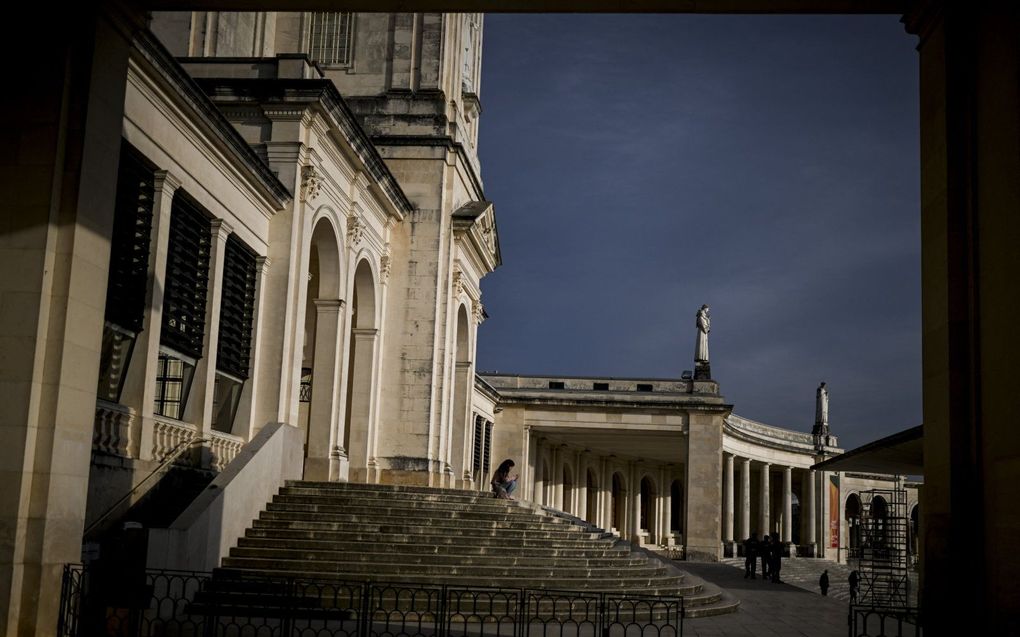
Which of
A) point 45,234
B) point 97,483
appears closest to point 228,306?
point 97,483

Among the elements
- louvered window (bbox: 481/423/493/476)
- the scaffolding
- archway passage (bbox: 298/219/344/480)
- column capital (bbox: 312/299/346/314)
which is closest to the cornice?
archway passage (bbox: 298/219/344/480)

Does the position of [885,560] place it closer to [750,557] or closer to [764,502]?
[750,557]

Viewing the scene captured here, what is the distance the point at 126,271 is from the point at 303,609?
591 cm

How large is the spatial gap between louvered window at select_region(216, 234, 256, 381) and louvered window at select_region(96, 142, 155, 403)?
3.20 metres

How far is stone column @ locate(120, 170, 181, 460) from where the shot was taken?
54.9 feet

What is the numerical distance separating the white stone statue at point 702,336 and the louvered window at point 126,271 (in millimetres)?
38824

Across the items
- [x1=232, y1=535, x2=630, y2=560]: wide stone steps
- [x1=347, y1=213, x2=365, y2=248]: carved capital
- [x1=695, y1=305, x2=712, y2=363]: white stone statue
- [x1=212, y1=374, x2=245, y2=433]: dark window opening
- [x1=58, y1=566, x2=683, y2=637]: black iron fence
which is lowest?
[x1=58, y1=566, x2=683, y2=637]: black iron fence

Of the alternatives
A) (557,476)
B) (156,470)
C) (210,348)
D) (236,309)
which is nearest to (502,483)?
(236,309)

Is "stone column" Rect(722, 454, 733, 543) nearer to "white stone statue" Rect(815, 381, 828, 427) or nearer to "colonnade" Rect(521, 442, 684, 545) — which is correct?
"colonnade" Rect(521, 442, 684, 545)

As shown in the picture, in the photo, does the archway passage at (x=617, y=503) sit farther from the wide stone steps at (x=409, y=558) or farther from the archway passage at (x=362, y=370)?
the wide stone steps at (x=409, y=558)

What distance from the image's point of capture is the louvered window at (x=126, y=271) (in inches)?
632

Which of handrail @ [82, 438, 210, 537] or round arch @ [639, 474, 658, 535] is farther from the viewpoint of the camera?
round arch @ [639, 474, 658, 535]

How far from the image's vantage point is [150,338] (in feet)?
55.9

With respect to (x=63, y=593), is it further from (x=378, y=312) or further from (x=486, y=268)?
(x=486, y=268)
